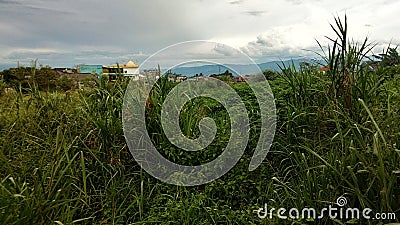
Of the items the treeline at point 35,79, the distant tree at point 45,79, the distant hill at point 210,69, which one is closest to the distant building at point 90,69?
the treeline at point 35,79

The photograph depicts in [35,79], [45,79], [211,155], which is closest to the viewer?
[211,155]

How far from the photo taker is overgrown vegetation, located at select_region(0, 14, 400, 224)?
1853mm

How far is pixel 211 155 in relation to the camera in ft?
8.92

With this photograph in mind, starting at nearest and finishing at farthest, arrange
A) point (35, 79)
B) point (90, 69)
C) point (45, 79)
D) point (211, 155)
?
point (211, 155)
point (35, 79)
point (45, 79)
point (90, 69)

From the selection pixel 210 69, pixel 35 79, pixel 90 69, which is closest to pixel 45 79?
pixel 35 79

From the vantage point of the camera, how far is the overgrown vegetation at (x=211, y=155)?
6.08ft

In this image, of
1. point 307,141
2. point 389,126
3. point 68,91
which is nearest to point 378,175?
point 389,126

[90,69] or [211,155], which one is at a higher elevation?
[90,69]

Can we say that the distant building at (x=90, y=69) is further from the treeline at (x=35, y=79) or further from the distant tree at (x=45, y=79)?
the distant tree at (x=45, y=79)

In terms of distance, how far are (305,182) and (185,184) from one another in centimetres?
89

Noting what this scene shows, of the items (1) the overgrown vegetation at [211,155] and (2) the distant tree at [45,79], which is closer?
(1) the overgrown vegetation at [211,155]

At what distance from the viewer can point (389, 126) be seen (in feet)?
6.70

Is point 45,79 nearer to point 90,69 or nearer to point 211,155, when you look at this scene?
point 90,69

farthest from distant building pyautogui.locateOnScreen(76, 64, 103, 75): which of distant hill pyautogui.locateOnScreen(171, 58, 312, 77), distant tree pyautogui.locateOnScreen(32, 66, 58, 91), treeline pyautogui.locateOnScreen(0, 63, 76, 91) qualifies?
distant hill pyautogui.locateOnScreen(171, 58, 312, 77)
